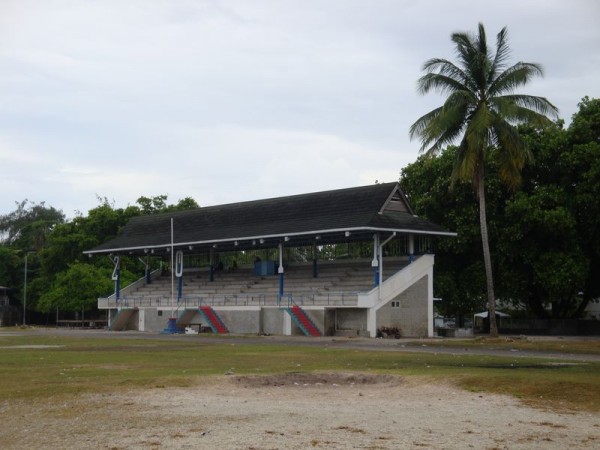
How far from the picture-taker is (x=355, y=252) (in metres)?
55.4

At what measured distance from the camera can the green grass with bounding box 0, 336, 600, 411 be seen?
53.7 ft

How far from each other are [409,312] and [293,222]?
9741 millimetres

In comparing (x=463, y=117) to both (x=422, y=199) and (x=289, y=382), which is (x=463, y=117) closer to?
(x=422, y=199)

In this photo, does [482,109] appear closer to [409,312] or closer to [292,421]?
[409,312]

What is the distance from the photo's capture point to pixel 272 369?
22.2 m

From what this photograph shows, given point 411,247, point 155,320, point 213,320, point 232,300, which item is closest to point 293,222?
point 232,300

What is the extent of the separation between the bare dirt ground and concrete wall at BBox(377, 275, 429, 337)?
103 ft

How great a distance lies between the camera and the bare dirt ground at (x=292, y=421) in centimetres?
1102

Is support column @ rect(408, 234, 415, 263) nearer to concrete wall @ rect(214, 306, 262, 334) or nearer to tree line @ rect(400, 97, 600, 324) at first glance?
tree line @ rect(400, 97, 600, 324)

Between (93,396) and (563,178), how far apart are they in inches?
1625

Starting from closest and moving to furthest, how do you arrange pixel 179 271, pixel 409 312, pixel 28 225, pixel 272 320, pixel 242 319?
pixel 409 312
pixel 272 320
pixel 242 319
pixel 179 271
pixel 28 225

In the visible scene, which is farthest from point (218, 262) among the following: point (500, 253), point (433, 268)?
point (500, 253)

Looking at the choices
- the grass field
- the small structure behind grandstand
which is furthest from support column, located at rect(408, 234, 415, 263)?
the grass field

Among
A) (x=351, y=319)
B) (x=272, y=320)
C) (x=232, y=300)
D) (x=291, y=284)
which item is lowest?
(x=272, y=320)
